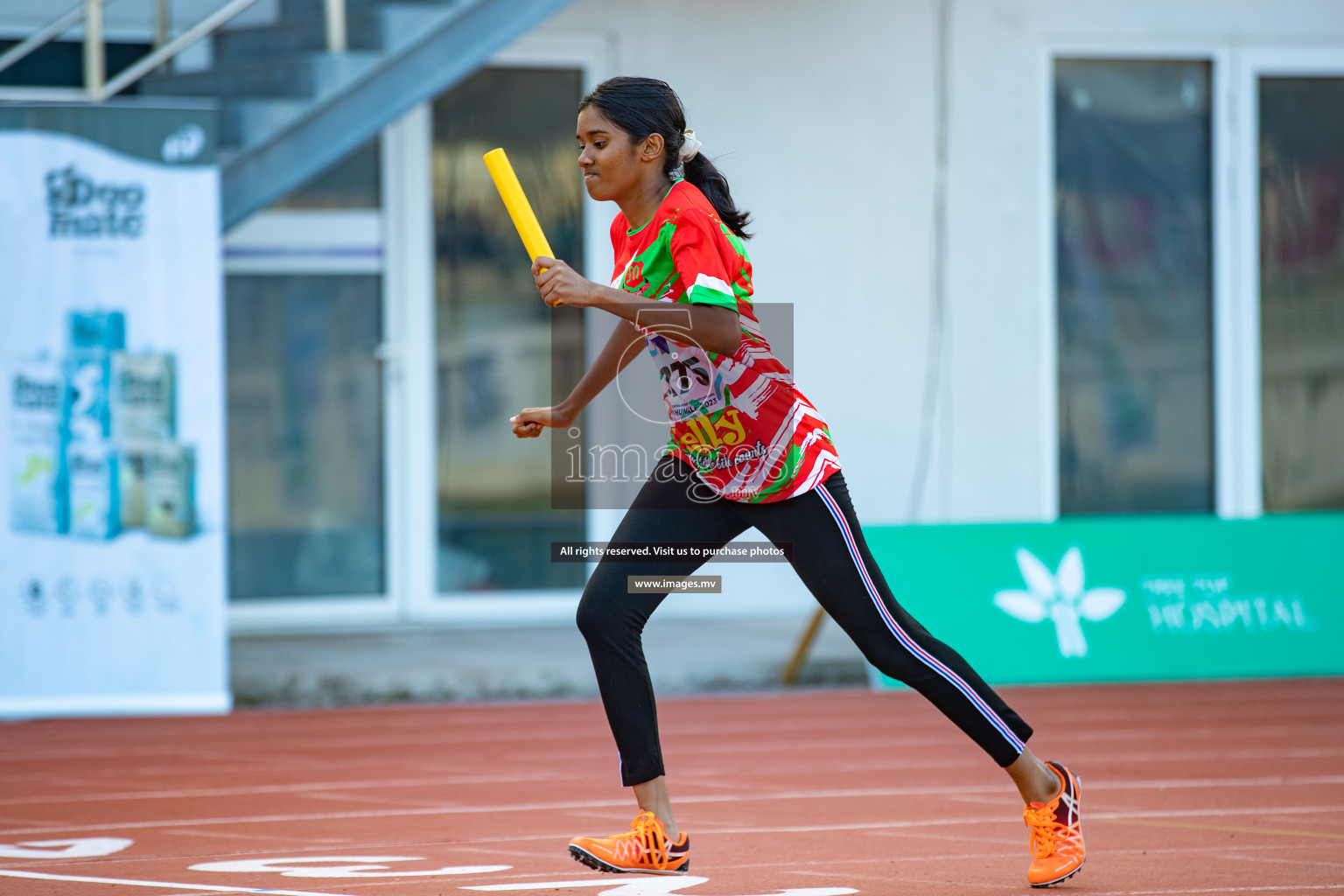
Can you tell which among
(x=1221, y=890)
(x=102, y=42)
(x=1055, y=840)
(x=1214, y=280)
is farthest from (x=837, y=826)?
(x=1214, y=280)

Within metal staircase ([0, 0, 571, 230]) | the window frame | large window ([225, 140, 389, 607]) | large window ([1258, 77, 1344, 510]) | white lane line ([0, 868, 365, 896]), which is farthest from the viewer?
large window ([1258, 77, 1344, 510])

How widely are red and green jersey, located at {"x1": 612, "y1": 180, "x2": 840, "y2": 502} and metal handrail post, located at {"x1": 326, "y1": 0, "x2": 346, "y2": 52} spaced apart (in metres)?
4.49

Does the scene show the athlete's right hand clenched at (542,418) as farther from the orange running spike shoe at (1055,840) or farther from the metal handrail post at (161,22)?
the metal handrail post at (161,22)

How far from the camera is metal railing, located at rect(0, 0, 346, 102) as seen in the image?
784 centimetres

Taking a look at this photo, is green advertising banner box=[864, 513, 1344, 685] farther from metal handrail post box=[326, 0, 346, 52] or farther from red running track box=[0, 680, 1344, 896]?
metal handrail post box=[326, 0, 346, 52]

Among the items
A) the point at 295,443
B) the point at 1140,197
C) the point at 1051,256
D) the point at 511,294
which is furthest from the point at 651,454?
the point at 1140,197

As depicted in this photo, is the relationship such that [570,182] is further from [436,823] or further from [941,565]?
→ [436,823]

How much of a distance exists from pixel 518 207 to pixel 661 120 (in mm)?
422

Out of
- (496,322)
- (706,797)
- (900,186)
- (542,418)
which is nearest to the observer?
(542,418)

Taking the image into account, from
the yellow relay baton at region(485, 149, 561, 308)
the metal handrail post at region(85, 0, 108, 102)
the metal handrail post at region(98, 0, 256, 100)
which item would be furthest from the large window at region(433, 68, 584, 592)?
the yellow relay baton at region(485, 149, 561, 308)

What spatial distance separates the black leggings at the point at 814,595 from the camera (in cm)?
383

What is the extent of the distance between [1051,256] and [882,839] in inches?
261

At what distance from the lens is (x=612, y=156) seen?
12.3 feet

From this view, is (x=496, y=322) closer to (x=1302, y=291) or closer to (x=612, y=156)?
(x=1302, y=291)
